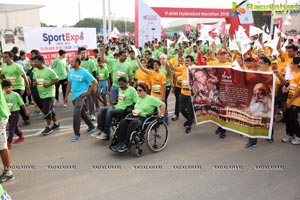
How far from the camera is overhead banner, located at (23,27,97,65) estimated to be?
8359mm

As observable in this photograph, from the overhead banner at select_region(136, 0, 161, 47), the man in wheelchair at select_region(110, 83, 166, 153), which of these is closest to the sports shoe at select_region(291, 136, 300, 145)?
the man in wheelchair at select_region(110, 83, 166, 153)

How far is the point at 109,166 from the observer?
4293mm

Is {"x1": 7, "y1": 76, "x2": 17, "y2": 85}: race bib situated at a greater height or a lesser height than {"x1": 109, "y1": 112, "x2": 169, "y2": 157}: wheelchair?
greater

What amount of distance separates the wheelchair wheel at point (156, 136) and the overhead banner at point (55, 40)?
518 cm

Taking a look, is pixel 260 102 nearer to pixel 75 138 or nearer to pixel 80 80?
pixel 80 80

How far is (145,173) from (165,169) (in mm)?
305

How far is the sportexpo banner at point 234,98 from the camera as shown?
4.71 meters

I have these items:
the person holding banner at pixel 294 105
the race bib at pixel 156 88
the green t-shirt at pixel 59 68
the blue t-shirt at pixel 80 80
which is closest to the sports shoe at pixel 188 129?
the race bib at pixel 156 88

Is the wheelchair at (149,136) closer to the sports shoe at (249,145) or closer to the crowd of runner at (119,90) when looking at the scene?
the crowd of runner at (119,90)

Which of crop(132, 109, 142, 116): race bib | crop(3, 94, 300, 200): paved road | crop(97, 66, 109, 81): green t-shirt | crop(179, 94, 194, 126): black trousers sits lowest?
crop(3, 94, 300, 200): paved road

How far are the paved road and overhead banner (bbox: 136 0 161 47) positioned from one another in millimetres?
9196

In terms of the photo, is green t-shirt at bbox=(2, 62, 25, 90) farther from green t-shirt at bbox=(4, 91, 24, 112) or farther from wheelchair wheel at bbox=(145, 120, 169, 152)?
wheelchair wheel at bbox=(145, 120, 169, 152)

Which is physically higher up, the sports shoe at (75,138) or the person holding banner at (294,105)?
the person holding banner at (294,105)

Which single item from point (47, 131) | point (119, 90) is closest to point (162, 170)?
point (119, 90)
